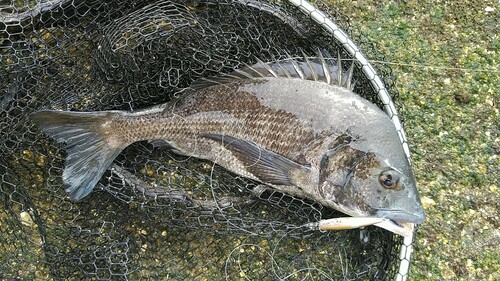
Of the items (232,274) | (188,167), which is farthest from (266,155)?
(232,274)

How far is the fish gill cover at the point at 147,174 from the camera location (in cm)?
287

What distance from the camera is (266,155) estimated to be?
2762 millimetres

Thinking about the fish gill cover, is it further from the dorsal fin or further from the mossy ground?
the mossy ground

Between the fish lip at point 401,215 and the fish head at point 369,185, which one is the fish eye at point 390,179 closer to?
the fish head at point 369,185

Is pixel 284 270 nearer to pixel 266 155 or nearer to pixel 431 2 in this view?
pixel 266 155

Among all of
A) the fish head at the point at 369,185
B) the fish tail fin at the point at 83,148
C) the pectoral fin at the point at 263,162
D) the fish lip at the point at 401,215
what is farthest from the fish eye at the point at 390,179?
the fish tail fin at the point at 83,148

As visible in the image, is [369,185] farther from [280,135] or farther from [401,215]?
[280,135]

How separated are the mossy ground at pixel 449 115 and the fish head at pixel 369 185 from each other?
615 mm

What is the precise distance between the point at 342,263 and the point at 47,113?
5.17ft

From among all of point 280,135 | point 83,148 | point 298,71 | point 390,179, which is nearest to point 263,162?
point 280,135

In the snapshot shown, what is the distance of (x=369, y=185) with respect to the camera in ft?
8.55

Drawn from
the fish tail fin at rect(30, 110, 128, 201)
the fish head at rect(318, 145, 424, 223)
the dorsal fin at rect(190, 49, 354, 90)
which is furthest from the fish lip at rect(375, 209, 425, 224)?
the fish tail fin at rect(30, 110, 128, 201)

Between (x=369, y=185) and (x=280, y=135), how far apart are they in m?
0.46

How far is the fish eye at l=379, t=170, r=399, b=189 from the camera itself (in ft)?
8.45
